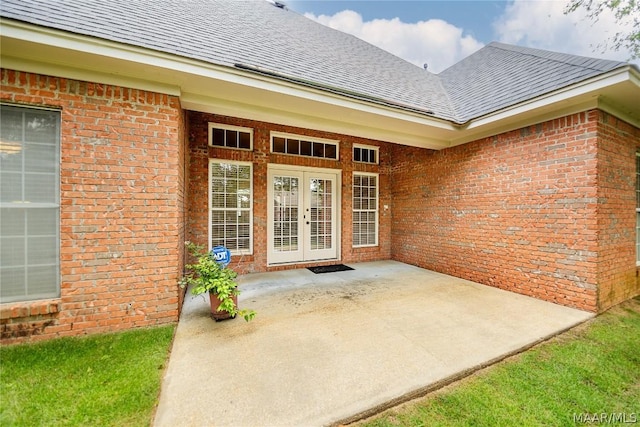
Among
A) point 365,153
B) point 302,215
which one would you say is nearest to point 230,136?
point 302,215

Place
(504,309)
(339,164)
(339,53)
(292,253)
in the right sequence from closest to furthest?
(504,309) < (339,53) < (292,253) < (339,164)

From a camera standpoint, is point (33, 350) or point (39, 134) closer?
point (33, 350)

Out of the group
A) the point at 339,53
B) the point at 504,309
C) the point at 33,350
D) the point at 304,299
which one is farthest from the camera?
the point at 339,53

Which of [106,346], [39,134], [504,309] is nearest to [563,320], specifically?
[504,309]

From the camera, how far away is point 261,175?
558 cm

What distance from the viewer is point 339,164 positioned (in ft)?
21.0

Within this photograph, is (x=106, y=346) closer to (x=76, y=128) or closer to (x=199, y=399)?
(x=199, y=399)

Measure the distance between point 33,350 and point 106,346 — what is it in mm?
625

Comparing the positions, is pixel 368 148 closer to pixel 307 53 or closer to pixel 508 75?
pixel 307 53

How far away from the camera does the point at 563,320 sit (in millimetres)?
3236

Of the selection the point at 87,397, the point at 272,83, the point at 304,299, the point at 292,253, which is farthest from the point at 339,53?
the point at 87,397

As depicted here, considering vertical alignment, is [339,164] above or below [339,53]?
below

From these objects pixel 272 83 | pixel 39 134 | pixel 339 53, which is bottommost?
pixel 39 134

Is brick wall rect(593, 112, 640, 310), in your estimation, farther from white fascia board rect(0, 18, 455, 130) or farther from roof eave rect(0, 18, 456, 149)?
white fascia board rect(0, 18, 455, 130)
